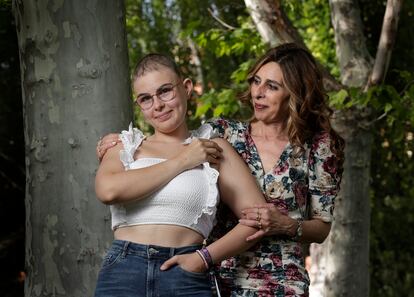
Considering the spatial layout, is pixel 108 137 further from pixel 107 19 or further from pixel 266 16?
pixel 266 16

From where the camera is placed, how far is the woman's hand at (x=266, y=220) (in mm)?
2846

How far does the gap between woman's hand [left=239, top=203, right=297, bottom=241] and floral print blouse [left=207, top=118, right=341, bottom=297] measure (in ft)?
0.34

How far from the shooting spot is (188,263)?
2.68 meters

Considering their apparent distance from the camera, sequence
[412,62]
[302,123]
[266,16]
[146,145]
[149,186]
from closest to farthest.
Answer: [149,186] → [146,145] → [302,123] → [266,16] → [412,62]

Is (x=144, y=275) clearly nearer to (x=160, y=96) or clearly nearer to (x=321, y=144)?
(x=160, y=96)

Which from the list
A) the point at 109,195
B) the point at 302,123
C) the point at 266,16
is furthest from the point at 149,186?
the point at 266,16

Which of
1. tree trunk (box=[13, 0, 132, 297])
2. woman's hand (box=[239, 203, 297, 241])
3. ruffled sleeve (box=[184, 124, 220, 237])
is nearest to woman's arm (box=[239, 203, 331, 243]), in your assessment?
woman's hand (box=[239, 203, 297, 241])

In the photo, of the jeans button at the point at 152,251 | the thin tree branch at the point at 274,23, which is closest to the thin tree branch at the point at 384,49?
the thin tree branch at the point at 274,23

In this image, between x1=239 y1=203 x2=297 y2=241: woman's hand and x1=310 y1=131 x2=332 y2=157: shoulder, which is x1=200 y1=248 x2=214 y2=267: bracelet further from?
x1=310 y1=131 x2=332 y2=157: shoulder

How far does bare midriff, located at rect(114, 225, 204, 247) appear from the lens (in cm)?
267

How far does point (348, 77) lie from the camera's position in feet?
23.5

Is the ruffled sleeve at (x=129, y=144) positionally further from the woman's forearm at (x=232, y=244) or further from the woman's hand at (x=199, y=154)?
the woman's forearm at (x=232, y=244)

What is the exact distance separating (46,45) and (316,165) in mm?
1191

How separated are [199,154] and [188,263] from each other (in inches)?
14.7
